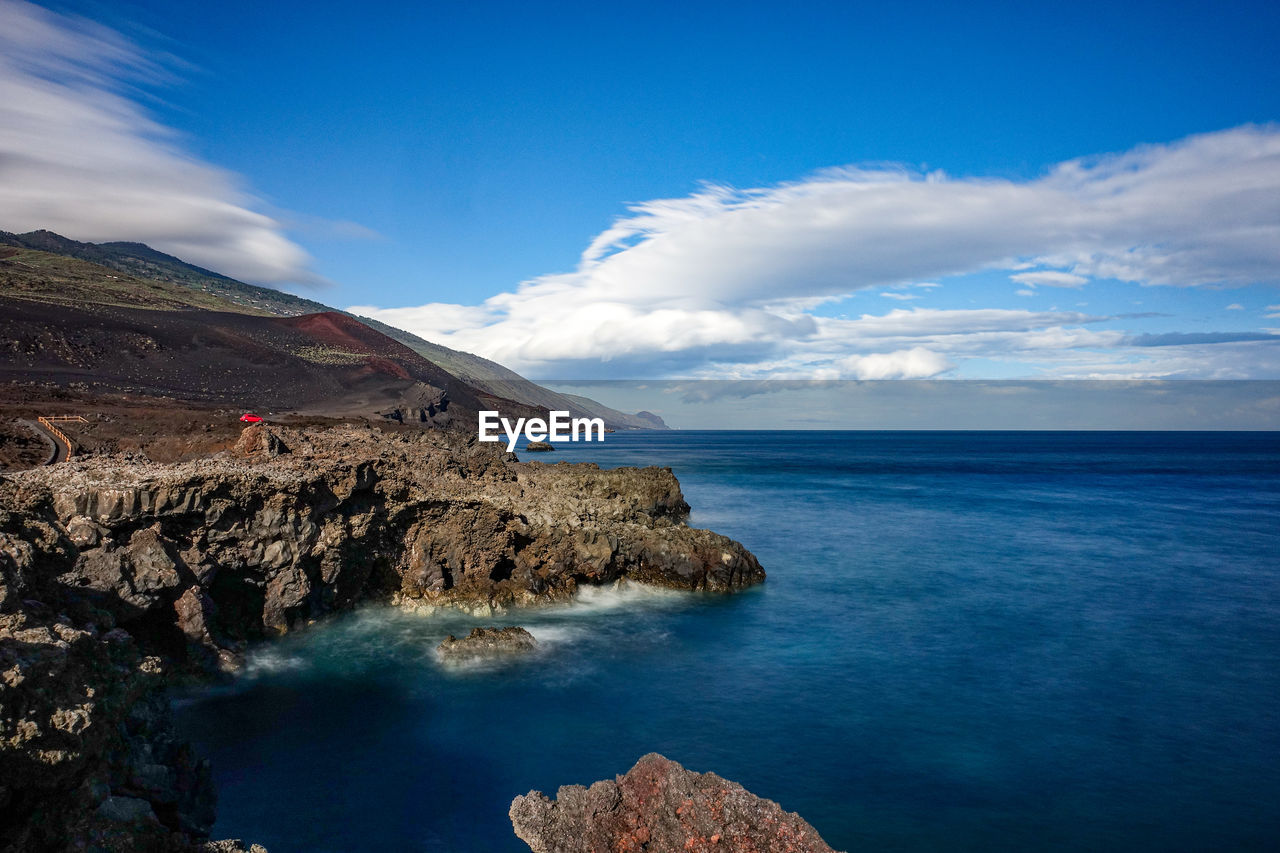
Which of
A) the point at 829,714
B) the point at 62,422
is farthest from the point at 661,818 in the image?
the point at 62,422

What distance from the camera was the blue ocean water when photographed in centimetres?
1083

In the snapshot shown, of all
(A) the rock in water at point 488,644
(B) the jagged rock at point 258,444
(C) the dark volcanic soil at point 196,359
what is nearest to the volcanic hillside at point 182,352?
(C) the dark volcanic soil at point 196,359

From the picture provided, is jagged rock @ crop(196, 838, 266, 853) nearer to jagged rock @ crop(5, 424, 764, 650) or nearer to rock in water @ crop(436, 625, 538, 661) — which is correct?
jagged rock @ crop(5, 424, 764, 650)

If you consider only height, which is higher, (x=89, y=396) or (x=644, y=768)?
(x=89, y=396)

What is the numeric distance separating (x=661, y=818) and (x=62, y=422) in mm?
39123

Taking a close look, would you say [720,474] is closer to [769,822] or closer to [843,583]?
[843,583]

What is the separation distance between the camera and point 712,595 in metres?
22.6

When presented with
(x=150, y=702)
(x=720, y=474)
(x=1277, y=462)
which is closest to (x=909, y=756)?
(x=150, y=702)

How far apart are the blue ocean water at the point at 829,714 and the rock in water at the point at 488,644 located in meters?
0.43

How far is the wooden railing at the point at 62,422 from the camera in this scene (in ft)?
91.8

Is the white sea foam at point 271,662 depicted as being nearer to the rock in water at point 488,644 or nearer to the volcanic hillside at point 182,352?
the rock in water at point 488,644

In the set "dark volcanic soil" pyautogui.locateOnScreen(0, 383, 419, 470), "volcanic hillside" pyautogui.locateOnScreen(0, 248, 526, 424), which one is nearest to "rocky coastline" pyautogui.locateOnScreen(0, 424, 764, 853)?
"dark volcanic soil" pyautogui.locateOnScreen(0, 383, 419, 470)

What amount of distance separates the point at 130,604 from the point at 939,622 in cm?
2047

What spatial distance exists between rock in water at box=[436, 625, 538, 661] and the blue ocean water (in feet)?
1.42
